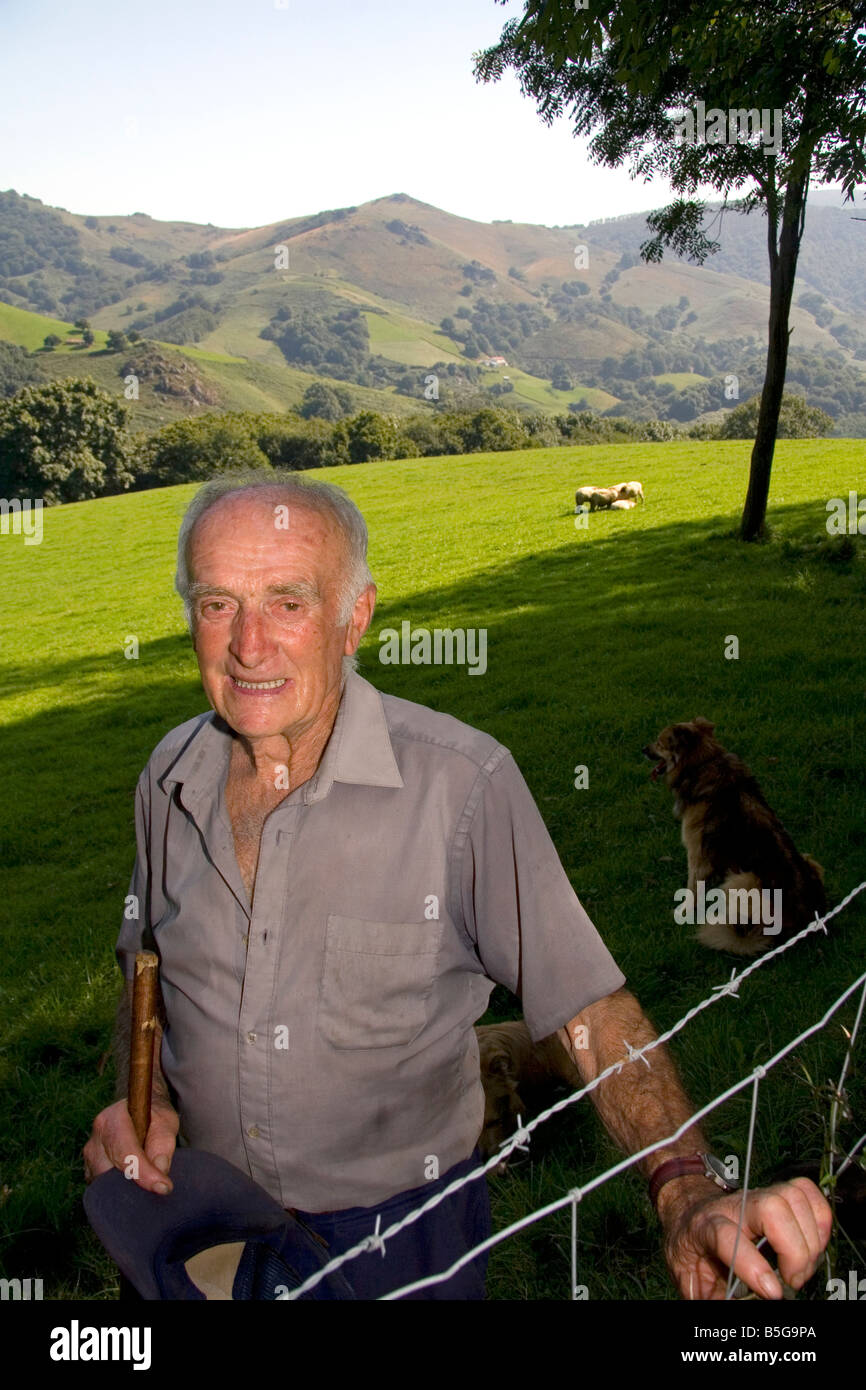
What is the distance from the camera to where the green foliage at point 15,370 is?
105 metres

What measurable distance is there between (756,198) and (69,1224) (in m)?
13.7

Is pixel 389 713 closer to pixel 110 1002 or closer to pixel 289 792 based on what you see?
pixel 289 792

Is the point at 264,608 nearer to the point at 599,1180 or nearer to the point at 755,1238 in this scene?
the point at 599,1180

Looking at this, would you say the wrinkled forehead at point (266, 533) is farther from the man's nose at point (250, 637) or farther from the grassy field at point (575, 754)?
the grassy field at point (575, 754)

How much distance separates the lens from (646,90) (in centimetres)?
476

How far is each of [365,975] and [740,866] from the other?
357cm

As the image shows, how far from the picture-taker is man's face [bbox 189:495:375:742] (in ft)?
8.39

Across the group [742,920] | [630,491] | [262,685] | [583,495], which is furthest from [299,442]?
[262,685]

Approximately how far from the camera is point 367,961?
7.54 feet

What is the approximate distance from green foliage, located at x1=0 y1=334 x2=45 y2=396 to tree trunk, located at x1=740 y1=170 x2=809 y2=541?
104 metres

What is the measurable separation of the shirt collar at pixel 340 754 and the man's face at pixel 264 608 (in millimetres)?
137

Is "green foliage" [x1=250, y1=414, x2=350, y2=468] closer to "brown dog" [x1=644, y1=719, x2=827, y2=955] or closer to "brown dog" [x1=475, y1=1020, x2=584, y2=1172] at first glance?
"brown dog" [x1=644, y1=719, x2=827, y2=955]

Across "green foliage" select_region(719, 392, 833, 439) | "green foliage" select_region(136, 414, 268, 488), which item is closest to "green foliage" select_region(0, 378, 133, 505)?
"green foliage" select_region(136, 414, 268, 488)
